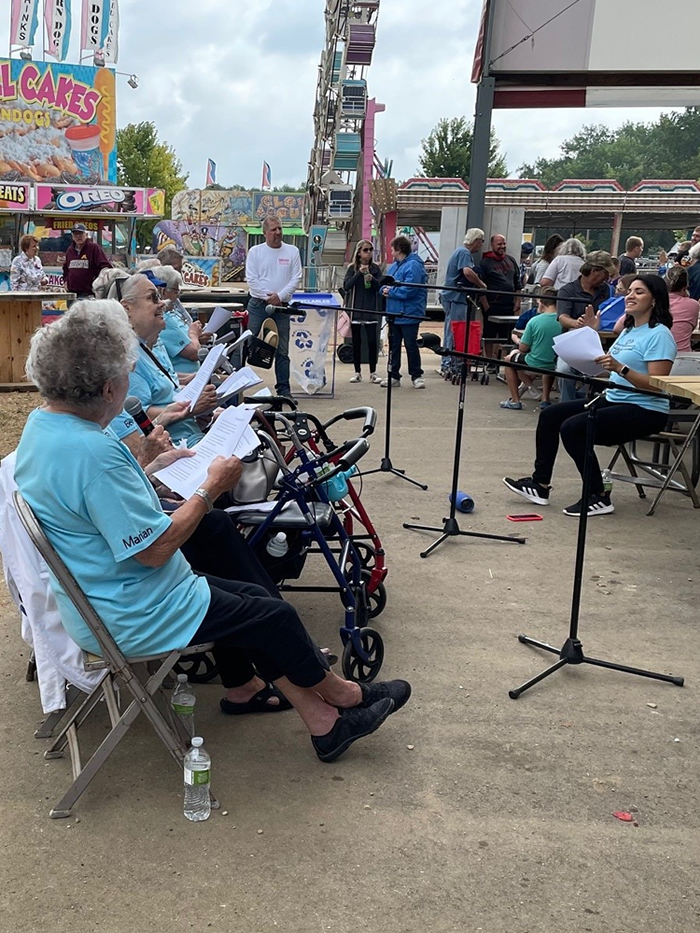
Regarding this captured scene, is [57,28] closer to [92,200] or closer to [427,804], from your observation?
[92,200]

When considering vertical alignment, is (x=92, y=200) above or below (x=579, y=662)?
above

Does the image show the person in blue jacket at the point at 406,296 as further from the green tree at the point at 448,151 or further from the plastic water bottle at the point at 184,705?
the green tree at the point at 448,151

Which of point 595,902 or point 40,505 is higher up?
point 40,505

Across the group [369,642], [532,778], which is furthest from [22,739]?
[532,778]

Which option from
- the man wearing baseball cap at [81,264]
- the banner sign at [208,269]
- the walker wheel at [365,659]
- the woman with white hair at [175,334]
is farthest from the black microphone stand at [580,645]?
the banner sign at [208,269]

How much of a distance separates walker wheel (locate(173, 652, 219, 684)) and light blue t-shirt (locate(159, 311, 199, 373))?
9.18 ft

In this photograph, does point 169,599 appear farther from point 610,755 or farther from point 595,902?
point 610,755

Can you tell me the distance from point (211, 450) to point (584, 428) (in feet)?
10.7

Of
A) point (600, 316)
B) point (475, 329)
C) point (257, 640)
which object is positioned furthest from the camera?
point (475, 329)

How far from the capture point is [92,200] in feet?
73.6

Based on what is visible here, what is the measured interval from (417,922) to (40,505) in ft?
4.90

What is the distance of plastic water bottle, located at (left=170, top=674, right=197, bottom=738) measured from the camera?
300cm

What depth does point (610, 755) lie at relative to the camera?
3105 millimetres

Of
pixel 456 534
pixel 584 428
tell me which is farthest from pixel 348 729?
pixel 584 428
